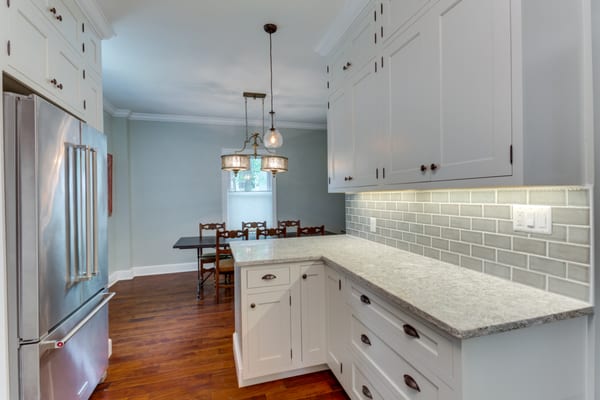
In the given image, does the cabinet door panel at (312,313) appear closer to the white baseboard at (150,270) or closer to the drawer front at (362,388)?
the drawer front at (362,388)

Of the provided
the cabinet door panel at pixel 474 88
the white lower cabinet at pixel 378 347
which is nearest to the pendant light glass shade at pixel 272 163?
the white lower cabinet at pixel 378 347

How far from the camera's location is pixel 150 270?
4.82 m

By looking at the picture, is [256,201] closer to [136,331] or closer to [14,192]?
[136,331]

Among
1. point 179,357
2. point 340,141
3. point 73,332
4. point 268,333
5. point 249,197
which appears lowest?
point 179,357

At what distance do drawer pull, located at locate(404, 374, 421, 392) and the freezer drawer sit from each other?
1.61 m

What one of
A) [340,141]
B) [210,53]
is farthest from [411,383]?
[210,53]

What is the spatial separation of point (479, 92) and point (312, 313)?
1.65m

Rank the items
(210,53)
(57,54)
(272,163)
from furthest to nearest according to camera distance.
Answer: (272,163), (210,53), (57,54)

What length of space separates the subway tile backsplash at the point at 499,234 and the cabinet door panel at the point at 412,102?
13.5 inches

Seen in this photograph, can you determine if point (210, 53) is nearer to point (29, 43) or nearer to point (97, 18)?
point (97, 18)

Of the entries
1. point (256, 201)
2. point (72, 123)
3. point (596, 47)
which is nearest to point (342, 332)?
point (596, 47)

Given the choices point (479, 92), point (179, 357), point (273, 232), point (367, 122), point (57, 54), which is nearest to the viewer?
point (479, 92)

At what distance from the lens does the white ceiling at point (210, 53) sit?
7.07 ft

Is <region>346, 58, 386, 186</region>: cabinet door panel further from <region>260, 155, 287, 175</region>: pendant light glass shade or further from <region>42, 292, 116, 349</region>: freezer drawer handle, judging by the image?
<region>42, 292, 116, 349</region>: freezer drawer handle
